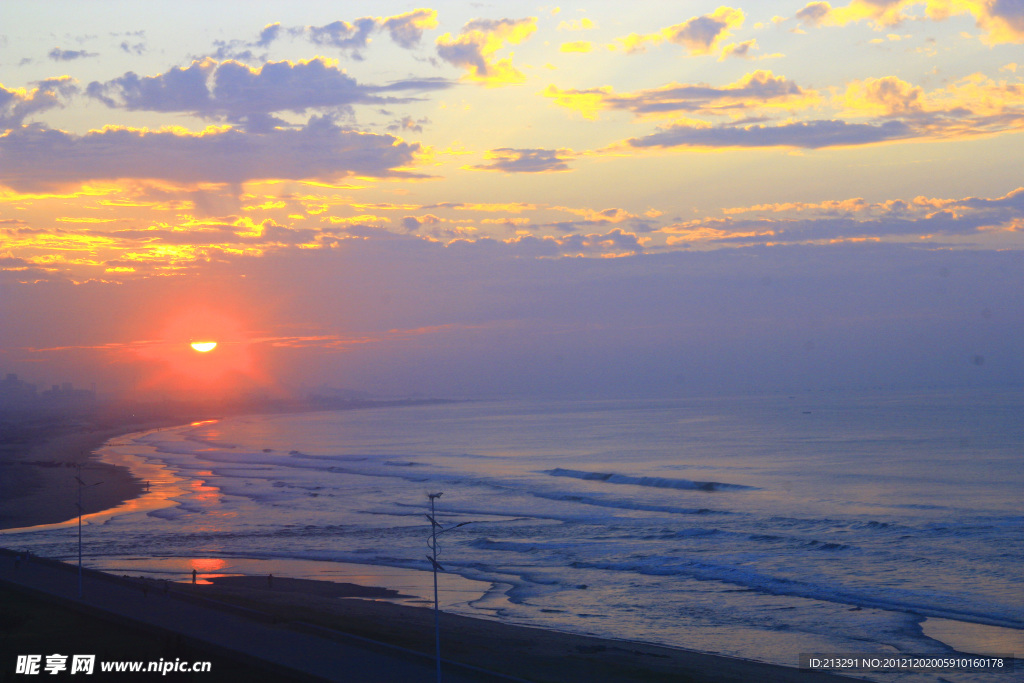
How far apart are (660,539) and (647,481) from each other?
27.9 metres

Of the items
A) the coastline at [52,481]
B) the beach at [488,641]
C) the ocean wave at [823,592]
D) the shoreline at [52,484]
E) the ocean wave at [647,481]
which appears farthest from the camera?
the ocean wave at [647,481]

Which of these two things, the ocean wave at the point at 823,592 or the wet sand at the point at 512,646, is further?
the ocean wave at the point at 823,592

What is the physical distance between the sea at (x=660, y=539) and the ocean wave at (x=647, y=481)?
30 cm

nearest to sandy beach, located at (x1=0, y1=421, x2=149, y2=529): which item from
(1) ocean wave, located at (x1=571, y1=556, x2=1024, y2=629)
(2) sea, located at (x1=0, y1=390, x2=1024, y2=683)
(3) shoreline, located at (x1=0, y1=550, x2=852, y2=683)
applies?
(2) sea, located at (x1=0, y1=390, x2=1024, y2=683)

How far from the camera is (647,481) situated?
70.9 metres

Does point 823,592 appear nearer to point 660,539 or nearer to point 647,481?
point 660,539

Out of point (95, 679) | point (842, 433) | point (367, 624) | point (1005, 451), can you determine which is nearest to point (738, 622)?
point (367, 624)

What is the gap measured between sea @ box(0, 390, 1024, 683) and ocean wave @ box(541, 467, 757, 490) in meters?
0.30

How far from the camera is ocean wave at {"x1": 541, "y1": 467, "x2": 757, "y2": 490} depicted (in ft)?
215

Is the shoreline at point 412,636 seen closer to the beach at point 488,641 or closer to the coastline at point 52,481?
the beach at point 488,641

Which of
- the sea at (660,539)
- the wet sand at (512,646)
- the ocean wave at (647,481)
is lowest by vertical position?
the wet sand at (512,646)

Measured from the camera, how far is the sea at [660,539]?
90.1ft

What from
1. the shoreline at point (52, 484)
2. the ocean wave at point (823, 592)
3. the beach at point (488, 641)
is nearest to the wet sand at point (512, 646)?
the beach at point (488, 641)

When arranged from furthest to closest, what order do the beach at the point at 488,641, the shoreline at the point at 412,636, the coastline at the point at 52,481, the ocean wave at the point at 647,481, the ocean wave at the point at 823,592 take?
1. the ocean wave at the point at 647,481
2. the coastline at the point at 52,481
3. the ocean wave at the point at 823,592
4. the beach at the point at 488,641
5. the shoreline at the point at 412,636
